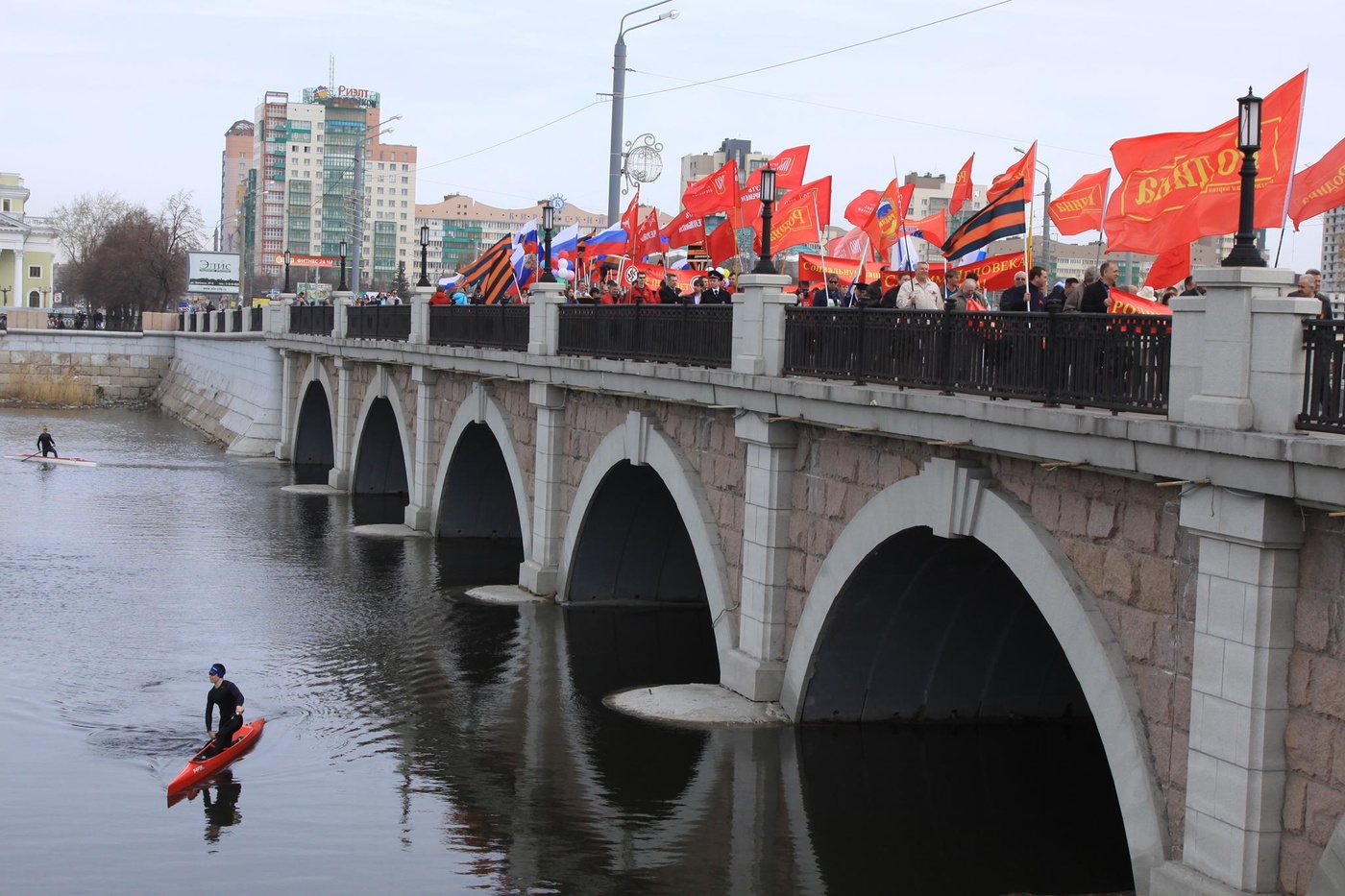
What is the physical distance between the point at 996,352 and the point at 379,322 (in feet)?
92.8

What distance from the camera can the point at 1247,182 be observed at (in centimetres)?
1133

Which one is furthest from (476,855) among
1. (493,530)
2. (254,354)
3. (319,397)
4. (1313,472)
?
(254,354)

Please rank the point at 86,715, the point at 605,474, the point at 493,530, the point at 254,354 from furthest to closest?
the point at 254,354 → the point at 493,530 → the point at 605,474 → the point at 86,715

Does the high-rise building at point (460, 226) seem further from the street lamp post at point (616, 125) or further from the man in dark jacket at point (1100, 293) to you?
the man in dark jacket at point (1100, 293)

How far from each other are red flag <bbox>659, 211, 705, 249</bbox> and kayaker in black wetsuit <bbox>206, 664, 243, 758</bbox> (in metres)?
11.1

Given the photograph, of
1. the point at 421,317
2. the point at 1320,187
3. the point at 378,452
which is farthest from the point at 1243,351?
the point at 378,452

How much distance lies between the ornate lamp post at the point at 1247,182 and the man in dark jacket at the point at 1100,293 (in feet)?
8.34

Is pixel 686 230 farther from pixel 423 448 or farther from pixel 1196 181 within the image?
pixel 1196 181

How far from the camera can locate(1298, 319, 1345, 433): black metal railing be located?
10.7 m

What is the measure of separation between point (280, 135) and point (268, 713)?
155m

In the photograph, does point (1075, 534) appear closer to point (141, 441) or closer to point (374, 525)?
point (374, 525)

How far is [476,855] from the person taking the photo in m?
15.9

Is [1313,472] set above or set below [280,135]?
below

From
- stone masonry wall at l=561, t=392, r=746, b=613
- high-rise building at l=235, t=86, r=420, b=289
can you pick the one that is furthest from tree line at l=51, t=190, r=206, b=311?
stone masonry wall at l=561, t=392, r=746, b=613
